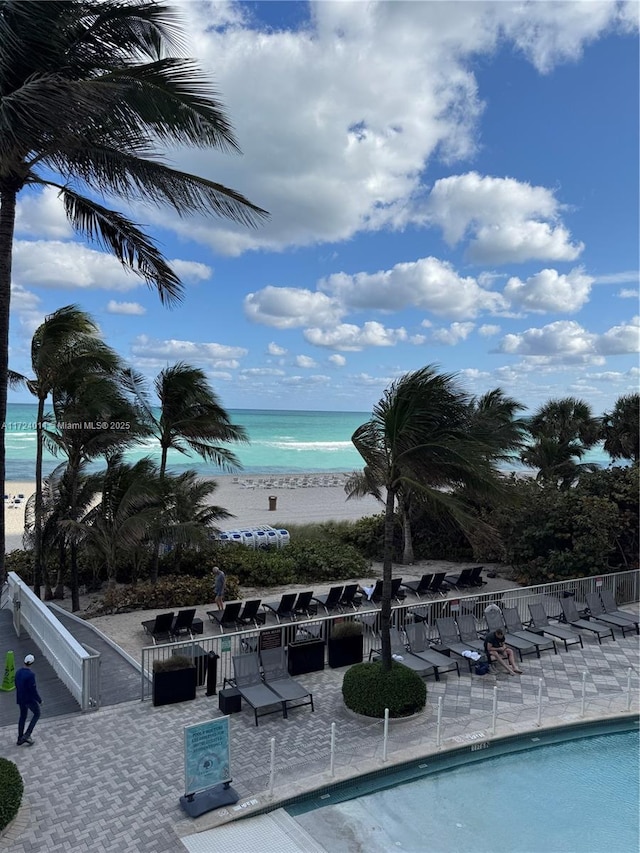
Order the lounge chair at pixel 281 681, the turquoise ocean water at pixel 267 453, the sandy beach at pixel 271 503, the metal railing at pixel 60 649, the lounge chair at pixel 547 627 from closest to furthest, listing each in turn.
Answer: the metal railing at pixel 60 649, the lounge chair at pixel 281 681, the lounge chair at pixel 547 627, the sandy beach at pixel 271 503, the turquoise ocean water at pixel 267 453

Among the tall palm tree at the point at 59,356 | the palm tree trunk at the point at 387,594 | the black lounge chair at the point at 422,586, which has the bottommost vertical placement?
the black lounge chair at the point at 422,586

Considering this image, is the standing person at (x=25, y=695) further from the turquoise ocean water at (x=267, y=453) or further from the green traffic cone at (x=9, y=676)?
the turquoise ocean water at (x=267, y=453)

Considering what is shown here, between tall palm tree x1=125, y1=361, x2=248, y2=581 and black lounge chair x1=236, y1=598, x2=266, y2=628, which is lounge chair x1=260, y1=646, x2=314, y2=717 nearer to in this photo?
black lounge chair x1=236, y1=598, x2=266, y2=628

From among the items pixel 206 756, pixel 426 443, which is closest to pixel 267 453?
pixel 426 443

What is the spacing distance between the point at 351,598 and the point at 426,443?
818 cm

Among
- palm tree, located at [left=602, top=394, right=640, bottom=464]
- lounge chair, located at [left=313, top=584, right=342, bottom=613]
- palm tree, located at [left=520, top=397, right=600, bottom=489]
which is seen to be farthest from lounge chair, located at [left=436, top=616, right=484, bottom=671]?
palm tree, located at [left=602, top=394, right=640, bottom=464]

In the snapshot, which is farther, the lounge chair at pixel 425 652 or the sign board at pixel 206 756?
the lounge chair at pixel 425 652

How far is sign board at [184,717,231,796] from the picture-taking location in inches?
248

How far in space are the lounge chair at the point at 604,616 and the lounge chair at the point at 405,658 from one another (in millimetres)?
5123

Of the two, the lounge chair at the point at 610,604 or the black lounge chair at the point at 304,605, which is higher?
the lounge chair at the point at 610,604

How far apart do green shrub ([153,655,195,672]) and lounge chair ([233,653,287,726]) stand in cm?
75

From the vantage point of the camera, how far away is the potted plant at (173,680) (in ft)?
29.1

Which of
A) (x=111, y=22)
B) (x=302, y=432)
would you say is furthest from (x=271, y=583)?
(x=302, y=432)

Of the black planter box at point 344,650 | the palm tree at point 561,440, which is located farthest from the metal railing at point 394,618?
the palm tree at point 561,440
